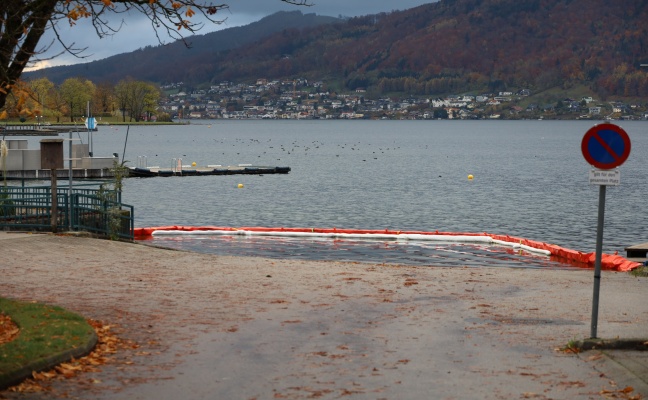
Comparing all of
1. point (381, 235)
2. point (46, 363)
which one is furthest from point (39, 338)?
point (381, 235)

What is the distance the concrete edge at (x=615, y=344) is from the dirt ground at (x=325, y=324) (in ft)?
0.97

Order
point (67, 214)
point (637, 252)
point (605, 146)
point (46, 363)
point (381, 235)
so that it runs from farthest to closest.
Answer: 1. point (381, 235)
2. point (637, 252)
3. point (67, 214)
4. point (605, 146)
5. point (46, 363)

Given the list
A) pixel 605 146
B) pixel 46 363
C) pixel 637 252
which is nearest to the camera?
pixel 46 363

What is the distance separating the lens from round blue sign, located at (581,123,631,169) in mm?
11938

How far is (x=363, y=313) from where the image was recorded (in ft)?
49.2

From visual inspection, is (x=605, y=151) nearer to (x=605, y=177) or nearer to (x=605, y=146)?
(x=605, y=146)

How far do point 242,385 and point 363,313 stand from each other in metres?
4.84

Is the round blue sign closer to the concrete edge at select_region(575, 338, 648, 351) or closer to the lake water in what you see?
the concrete edge at select_region(575, 338, 648, 351)

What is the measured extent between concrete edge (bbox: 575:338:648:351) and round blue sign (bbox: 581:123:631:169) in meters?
2.31

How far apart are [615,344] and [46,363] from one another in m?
7.25

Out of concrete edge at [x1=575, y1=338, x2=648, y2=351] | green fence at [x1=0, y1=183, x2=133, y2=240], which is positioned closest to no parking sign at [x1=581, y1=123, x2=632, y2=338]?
concrete edge at [x1=575, y1=338, x2=648, y2=351]

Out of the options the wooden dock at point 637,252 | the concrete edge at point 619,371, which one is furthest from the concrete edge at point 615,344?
the wooden dock at point 637,252

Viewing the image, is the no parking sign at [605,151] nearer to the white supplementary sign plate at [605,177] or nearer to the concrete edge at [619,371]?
the white supplementary sign plate at [605,177]

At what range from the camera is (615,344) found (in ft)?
40.2
